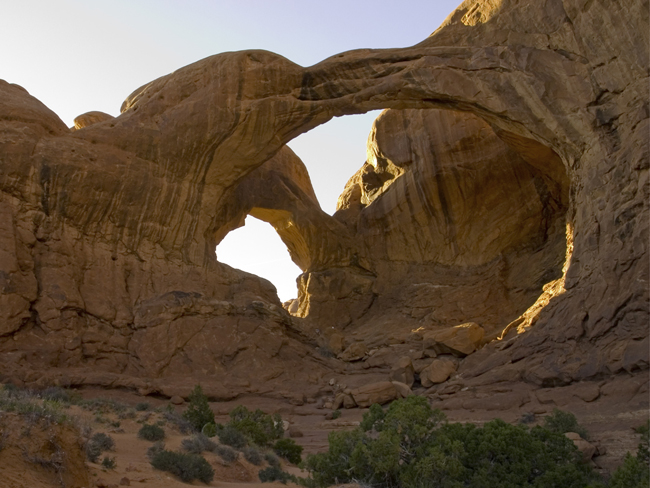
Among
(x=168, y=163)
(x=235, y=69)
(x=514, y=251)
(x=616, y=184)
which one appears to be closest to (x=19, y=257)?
(x=168, y=163)

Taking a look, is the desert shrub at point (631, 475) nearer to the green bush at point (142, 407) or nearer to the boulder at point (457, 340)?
the boulder at point (457, 340)

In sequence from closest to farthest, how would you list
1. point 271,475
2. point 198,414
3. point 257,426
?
point 271,475 → point 257,426 → point 198,414

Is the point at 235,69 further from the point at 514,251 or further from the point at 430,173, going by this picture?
the point at 514,251

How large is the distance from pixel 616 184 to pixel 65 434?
14338mm

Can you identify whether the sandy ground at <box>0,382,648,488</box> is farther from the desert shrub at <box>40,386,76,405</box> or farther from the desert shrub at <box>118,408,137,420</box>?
the desert shrub at <box>40,386,76,405</box>

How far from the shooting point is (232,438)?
1274cm

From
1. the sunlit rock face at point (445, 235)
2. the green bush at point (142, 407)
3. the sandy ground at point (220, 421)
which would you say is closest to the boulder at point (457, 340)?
the sunlit rock face at point (445, 235)

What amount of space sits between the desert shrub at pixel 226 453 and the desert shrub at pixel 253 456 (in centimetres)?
34

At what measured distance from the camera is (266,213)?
28.8 metres

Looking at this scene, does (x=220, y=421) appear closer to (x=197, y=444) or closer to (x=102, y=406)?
(x=102, y=406)

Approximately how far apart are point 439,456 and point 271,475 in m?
3.03

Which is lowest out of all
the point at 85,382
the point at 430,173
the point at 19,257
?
the point at 85,382

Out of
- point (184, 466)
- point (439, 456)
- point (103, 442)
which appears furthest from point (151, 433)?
point (439, 456)

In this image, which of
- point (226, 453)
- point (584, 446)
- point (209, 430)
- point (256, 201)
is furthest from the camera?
point (256, 201)
